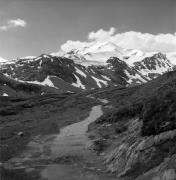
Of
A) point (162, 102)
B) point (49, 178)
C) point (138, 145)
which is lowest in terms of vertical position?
point (49, 178)

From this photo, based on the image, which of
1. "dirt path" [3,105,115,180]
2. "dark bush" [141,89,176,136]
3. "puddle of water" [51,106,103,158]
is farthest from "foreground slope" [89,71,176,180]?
"puddle of water" [51,106,103,158]

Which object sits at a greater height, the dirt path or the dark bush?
the dark bush

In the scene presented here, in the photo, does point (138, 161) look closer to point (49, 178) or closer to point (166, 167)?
point (166, 167)

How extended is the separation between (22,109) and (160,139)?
279 feet

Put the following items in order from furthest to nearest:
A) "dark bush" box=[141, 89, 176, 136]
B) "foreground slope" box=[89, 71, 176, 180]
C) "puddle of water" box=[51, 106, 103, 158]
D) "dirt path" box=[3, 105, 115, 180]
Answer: "puddle of water" box=[51, 106, 103, 158]
"dirt path" box=[3, 105, 115, 180]
"dark bush" box=[141, 89, 176, 136]
"foreground slope" box=[89, 71, 176, 180]

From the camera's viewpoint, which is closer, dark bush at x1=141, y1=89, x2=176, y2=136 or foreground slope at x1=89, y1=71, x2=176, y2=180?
foreground slope at x1=89, y1=71, x2=176, y2=180

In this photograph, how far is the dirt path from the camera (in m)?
27.2

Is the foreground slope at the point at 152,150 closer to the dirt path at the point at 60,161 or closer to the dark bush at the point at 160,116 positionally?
the dark bush at the point at 160,116

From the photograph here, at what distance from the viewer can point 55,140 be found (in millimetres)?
46156

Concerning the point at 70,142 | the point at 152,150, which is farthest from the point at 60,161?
the point at 152,150

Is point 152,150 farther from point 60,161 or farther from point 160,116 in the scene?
point 60,161

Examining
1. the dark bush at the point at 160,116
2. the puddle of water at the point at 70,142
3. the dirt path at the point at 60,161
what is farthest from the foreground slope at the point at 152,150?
the puddle of water at the point at 70,142

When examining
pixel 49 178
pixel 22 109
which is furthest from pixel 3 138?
pixel 22 109

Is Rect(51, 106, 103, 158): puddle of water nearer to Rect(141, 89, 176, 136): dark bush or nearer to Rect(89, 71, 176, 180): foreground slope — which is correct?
Rect(89, 71, 176, 180): foreground slope
